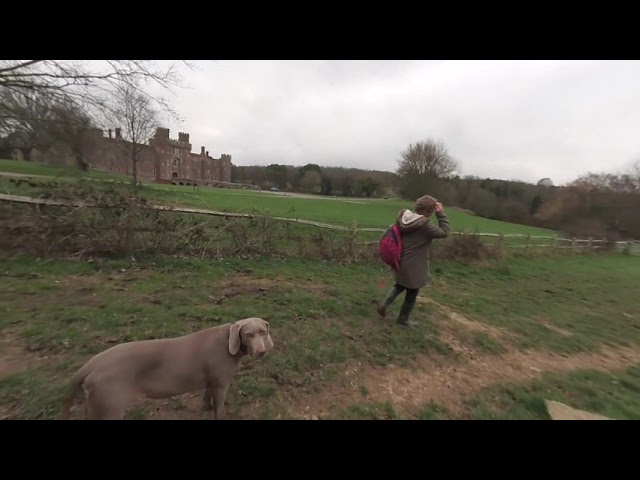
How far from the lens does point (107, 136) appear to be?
9766mm

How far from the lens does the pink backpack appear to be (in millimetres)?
4359

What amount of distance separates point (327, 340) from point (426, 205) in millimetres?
2667

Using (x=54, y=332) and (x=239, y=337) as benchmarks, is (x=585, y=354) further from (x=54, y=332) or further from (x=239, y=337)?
(x=54, y=332)

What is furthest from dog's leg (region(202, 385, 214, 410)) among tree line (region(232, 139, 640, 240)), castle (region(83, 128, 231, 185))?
castle (region(83, 128, 231, 185))

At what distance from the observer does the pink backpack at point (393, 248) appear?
436 centimetres

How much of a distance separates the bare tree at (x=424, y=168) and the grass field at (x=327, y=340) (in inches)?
1402

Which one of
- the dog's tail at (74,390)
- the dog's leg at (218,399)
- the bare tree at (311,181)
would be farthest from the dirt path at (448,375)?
the bare tree at (311,181)

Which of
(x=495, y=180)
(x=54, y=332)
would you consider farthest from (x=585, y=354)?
(x=495, y=180)

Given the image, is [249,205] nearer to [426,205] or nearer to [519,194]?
[426,205]

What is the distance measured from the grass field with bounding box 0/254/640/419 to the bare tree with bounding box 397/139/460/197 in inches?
1402

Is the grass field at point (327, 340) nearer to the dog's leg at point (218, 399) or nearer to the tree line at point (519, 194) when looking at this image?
the dog's leg at point (218, 399)

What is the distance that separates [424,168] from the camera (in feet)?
137

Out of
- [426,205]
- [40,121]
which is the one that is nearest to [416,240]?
[426,205]
